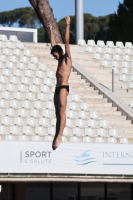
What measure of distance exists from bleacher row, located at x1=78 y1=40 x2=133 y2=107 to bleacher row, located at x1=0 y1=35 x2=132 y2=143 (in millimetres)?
2606

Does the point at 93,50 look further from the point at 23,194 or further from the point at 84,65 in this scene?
the point at 23,194

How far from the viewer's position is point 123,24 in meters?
41.6

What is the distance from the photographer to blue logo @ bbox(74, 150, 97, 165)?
48.7ft

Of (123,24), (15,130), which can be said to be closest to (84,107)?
(15,130)

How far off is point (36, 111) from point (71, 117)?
92 cm

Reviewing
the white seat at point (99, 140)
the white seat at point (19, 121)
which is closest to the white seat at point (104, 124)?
the white seat at point (99, 140)

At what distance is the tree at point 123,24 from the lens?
41.2 meters

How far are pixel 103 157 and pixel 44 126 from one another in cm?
271

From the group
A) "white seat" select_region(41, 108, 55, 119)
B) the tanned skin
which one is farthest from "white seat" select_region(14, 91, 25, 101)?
the tanned skin

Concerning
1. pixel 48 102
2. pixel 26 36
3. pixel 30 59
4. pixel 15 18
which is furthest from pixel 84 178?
pixel 15 18

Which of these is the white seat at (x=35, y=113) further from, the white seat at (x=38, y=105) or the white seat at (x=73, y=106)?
the white seat at (x=73, y=106)

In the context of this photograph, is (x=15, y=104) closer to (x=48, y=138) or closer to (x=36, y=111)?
(x=36, y=111)

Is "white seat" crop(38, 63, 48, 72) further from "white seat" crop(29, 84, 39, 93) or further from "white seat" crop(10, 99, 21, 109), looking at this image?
"white seat" crop(10, 99, 21, 109)

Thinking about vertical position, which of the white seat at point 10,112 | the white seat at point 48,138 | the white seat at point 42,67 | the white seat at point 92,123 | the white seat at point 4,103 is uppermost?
the white seat at point 42,67
